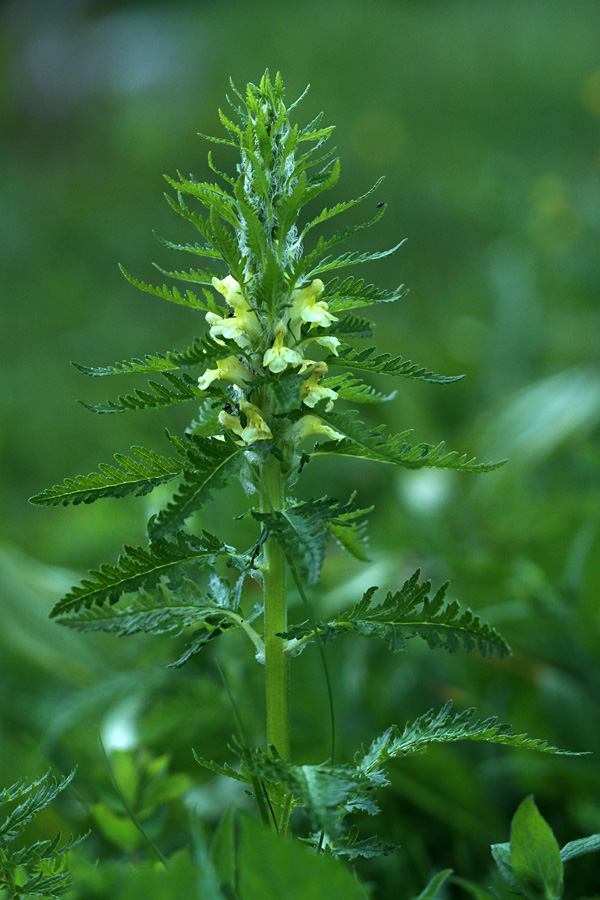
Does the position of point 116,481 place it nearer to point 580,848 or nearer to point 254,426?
point 254,426

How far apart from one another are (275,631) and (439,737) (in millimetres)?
187

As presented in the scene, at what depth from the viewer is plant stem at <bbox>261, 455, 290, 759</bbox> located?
861 millimetres

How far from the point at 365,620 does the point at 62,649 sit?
3.85 feet

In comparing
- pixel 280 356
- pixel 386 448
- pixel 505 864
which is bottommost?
pixel 505 864

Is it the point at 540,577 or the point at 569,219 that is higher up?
the point at 569,219

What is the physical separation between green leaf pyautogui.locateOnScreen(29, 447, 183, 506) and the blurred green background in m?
0.36

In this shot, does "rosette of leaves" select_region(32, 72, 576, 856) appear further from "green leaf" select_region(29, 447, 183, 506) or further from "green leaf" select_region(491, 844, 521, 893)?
"green leaf" select_region(491, 844, 521, 893)

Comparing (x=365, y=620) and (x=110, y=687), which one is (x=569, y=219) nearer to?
(x=110, y=687)

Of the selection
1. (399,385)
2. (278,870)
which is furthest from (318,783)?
(399,385)

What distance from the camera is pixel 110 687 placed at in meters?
1.42

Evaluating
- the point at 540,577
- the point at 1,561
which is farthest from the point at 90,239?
the point at 540,577

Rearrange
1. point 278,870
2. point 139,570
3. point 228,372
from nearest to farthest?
point 278,870
point 139,570
point 228,372

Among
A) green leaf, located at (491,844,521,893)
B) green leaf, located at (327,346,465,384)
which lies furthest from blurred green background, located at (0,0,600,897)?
green leaf, located at (327,346,465,384)

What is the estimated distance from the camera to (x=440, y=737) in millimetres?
802
